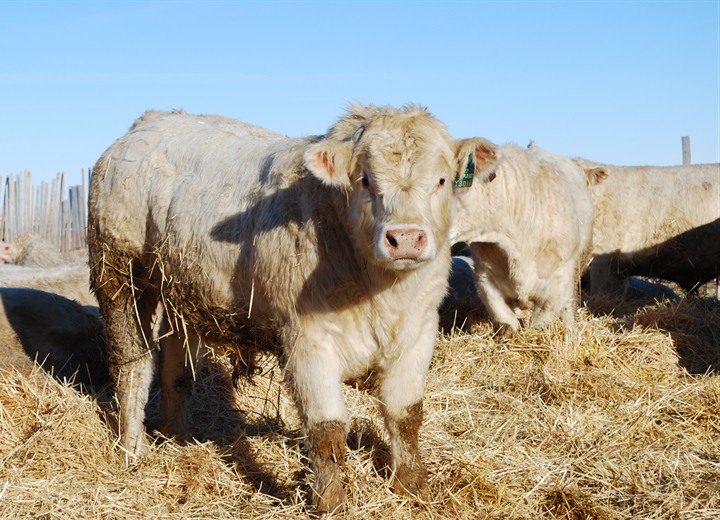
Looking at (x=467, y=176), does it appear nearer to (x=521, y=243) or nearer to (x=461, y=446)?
(x=461, y=446)

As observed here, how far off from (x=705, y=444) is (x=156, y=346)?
3.61 meters

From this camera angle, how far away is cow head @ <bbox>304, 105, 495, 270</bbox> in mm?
3725

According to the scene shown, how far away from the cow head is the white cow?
3.37m

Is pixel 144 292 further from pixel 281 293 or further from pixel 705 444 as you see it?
pixel 705 444

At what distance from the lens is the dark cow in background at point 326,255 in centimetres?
401

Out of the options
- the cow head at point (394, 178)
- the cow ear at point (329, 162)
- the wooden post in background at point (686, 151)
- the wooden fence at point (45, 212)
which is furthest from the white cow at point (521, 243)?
the wooden fence at point (45, 212)

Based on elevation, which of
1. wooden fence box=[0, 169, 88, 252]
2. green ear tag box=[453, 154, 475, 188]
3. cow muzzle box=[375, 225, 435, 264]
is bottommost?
wooden fence box=[0, 169, 88, 252]

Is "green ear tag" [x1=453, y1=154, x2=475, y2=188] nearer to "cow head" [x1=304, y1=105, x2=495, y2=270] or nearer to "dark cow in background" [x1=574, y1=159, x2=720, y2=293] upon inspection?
"cow head" [x1=304, y1=105, x2=495, y2=270]

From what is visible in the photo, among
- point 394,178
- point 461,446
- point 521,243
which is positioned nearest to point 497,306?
point 521,243

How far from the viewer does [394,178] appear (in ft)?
12.9

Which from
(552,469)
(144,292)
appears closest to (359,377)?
(552,469)

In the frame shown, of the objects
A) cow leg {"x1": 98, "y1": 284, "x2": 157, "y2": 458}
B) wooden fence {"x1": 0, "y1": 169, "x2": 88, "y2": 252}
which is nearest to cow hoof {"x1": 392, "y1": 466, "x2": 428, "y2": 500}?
cow leg {"x1": 98, "y1": 284, "x2": 157, "y2": 458}

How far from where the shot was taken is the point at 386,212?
386cm

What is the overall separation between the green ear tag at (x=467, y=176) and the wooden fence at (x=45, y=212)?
21.6 meters
